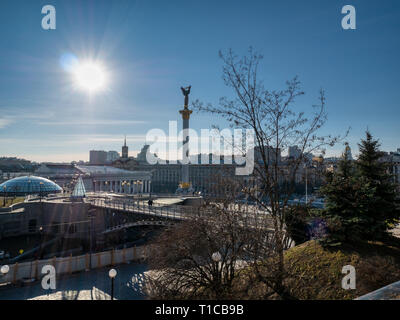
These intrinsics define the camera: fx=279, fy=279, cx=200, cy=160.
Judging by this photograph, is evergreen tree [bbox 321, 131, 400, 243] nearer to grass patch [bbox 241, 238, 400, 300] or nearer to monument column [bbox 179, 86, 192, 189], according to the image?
grass patch [bbox 241, 238, 400, 300]

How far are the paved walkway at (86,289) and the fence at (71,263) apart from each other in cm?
65

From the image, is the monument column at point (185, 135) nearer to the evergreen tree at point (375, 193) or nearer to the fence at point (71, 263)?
the fence at point (71, 263)

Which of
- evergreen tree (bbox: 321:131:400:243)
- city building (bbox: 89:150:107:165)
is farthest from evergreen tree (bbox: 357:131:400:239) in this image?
city building (bbox: 89:150:107:165)

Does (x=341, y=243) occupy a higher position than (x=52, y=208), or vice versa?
(x=341, y=243)

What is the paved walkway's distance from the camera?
15.0 metres

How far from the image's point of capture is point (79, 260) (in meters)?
19.4

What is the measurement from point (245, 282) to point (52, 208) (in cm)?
3611

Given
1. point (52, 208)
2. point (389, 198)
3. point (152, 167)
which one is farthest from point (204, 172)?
point (389, 198)

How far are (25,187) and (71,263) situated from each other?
33.4 metres

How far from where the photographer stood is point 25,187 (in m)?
45.8

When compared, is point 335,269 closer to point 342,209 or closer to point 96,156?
point 342,209

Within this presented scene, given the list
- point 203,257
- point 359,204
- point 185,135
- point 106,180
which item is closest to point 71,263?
point 203,257
